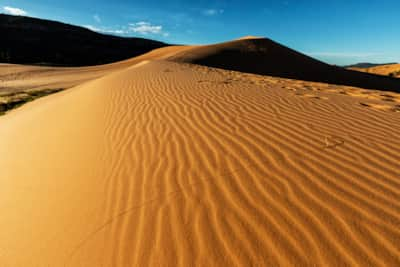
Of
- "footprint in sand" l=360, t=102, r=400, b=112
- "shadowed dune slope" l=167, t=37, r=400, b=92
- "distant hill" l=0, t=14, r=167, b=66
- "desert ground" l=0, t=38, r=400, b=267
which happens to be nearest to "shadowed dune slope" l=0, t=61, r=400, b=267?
"desert ground" l=0, t=38, r=400, b=267

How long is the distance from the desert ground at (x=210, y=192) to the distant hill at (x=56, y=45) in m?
40.3

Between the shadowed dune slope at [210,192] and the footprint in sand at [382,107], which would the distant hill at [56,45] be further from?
the footprint in sand at [382,107]

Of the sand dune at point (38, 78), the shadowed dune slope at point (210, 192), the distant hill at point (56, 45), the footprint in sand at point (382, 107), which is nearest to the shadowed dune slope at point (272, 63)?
the sand dune at point (38, 78)

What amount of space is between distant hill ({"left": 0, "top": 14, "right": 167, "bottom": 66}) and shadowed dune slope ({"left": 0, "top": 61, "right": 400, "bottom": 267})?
4013 cm

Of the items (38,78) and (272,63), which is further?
(272,63)

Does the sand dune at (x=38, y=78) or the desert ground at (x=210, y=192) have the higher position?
the desert ground at (x=210, y=192)

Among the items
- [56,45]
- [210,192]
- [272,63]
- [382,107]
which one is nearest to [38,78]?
[272,63]

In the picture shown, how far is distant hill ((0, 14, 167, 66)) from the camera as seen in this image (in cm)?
3903

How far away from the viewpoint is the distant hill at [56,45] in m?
39.0

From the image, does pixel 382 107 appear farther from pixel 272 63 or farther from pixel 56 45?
pixel 56 45

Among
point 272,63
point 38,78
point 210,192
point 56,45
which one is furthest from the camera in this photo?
point 56,45

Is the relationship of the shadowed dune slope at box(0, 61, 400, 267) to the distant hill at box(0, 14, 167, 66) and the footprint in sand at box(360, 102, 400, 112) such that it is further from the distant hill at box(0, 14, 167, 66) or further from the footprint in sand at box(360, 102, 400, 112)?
the distant hill at box(0, 14, 167, 66)

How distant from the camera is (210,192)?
2.27m

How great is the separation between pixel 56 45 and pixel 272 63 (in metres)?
42.6
